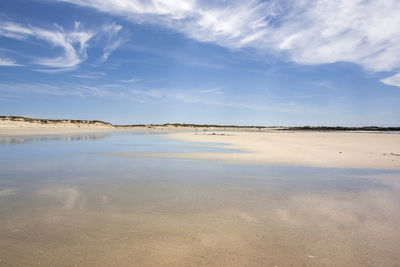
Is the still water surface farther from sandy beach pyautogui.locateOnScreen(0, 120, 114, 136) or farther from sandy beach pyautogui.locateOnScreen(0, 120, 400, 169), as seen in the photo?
sandy beach pyautogui.locateOnScreen(0, 120, 114, 136)

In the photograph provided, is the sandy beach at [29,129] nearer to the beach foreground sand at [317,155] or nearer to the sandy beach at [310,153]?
the sandy beach at [310,153]

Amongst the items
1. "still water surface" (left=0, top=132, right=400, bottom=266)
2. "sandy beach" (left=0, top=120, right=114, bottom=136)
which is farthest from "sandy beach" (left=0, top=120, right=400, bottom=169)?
"sandy beach" (left=0, top=120, right=114, bottom=136)

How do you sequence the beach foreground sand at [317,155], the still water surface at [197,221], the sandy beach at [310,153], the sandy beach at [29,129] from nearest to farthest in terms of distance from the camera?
the still water surface at [197,221] → the beach foreground sand at [317,155] → the sandy beach at [310,153] → the sandy beach at [29,129]

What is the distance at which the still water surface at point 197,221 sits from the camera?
2852 millimetres

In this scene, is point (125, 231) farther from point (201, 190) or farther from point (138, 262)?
point (201, 190)

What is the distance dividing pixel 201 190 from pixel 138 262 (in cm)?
304

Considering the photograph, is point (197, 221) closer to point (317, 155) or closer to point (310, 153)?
point (317, 155)

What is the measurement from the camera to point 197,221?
385 centimetres

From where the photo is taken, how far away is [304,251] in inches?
117

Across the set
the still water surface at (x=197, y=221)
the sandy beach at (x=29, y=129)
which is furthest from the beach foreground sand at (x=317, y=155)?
the sandy beach at (x=29, y=129)

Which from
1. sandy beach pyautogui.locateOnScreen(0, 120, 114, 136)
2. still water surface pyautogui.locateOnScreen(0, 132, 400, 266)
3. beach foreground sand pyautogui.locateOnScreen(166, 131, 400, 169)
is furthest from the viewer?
sandy beach pyautogui.locateOnScreen(0, 120, 114, 136)

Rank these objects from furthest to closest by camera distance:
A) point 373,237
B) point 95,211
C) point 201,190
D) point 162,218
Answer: point 201,190
point 95,211
point 162,218
point 373,237

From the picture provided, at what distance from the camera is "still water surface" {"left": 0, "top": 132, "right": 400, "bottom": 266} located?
9.36ft

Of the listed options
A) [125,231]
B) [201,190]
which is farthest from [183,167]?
[125,231]
